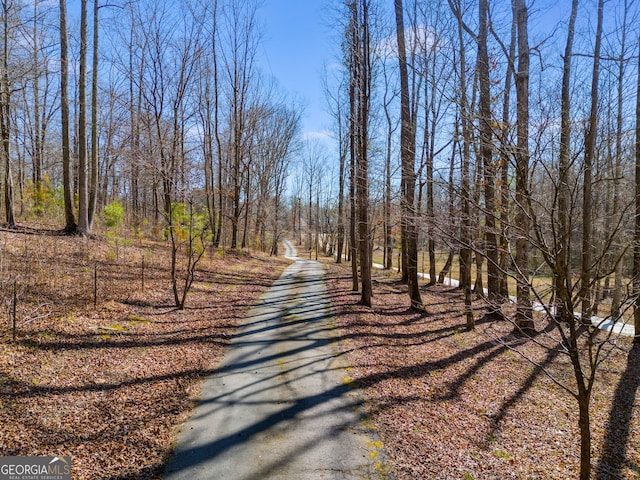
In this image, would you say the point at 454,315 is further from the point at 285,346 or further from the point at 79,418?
the point at 79,418

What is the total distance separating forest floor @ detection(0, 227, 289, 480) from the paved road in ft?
1.17

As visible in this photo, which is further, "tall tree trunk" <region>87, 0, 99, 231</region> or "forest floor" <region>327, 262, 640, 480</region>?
"tall tree trunk" <region>87, 0, 99, 231</region>

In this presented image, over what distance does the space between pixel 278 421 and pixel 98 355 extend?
3.50m

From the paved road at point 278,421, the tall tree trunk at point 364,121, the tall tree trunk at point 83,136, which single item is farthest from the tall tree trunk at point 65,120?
the tall tree trunk at point 364,121

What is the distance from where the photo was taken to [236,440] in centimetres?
412

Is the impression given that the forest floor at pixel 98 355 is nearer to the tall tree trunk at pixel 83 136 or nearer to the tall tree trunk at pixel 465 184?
the tall tree trunk at pixel 83 136

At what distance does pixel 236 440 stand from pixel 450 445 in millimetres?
2661

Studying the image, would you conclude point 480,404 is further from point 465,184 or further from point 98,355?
point 98,355

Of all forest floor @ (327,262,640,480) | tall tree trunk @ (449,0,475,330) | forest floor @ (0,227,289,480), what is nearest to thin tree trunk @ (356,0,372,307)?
forest floor @ (327,262,640,480)

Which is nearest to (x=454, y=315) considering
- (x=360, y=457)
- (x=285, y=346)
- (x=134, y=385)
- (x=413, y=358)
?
(x=413, y=358)

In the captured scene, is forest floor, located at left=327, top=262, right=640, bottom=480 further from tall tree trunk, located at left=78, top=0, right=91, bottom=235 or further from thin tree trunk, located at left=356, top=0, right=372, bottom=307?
tall tree trunk, located at left=78, top=0, right=91, bottom=235

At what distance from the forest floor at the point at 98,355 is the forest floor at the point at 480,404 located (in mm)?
2886

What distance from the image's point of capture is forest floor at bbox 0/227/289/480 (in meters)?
3.81

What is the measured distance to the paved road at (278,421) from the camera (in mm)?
3684
